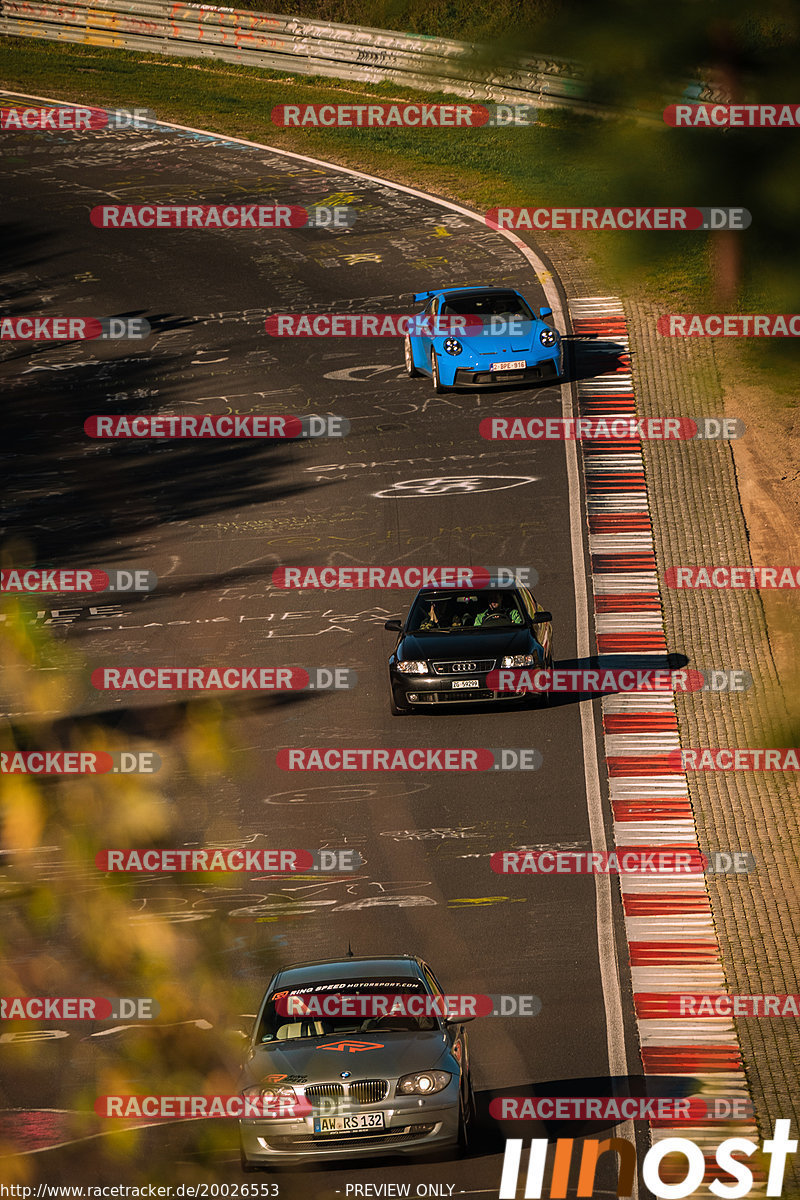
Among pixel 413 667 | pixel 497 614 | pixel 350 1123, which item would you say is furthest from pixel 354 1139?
pixel 497 614

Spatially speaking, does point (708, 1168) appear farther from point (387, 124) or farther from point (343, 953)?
point (387, 124)

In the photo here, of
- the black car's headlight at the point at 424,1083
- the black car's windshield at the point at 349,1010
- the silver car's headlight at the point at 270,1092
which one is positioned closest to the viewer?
the black car's headlight at the point at 424,1083

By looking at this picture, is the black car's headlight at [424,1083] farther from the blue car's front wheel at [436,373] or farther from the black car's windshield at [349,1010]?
the blue car's front wheel at [436,373]

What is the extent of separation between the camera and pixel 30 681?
21.2 metres

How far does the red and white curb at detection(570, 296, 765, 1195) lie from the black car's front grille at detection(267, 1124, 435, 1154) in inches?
65.7

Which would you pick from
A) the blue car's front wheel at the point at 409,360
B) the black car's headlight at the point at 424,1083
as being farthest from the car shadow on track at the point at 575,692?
the blue car's front wheel at the point at 409,360

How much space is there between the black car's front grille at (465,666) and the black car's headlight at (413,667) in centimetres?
15

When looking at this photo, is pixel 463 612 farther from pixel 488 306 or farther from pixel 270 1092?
pixel 488 306

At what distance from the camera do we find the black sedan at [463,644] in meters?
18.0

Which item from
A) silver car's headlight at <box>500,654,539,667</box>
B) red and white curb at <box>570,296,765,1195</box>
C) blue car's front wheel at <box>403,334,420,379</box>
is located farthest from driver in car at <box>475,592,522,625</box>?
blue car's front wheel at <box>403,334,420,379</box>

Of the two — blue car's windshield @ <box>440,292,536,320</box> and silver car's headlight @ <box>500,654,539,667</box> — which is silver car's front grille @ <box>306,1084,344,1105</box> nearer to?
silver car's headlight @ <box>500,654,539,667</box>

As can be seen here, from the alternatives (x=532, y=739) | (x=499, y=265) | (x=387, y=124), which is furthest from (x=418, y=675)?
(x=387, y=124)

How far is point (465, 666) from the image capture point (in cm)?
1803

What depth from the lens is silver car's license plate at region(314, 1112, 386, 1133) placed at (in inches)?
372
